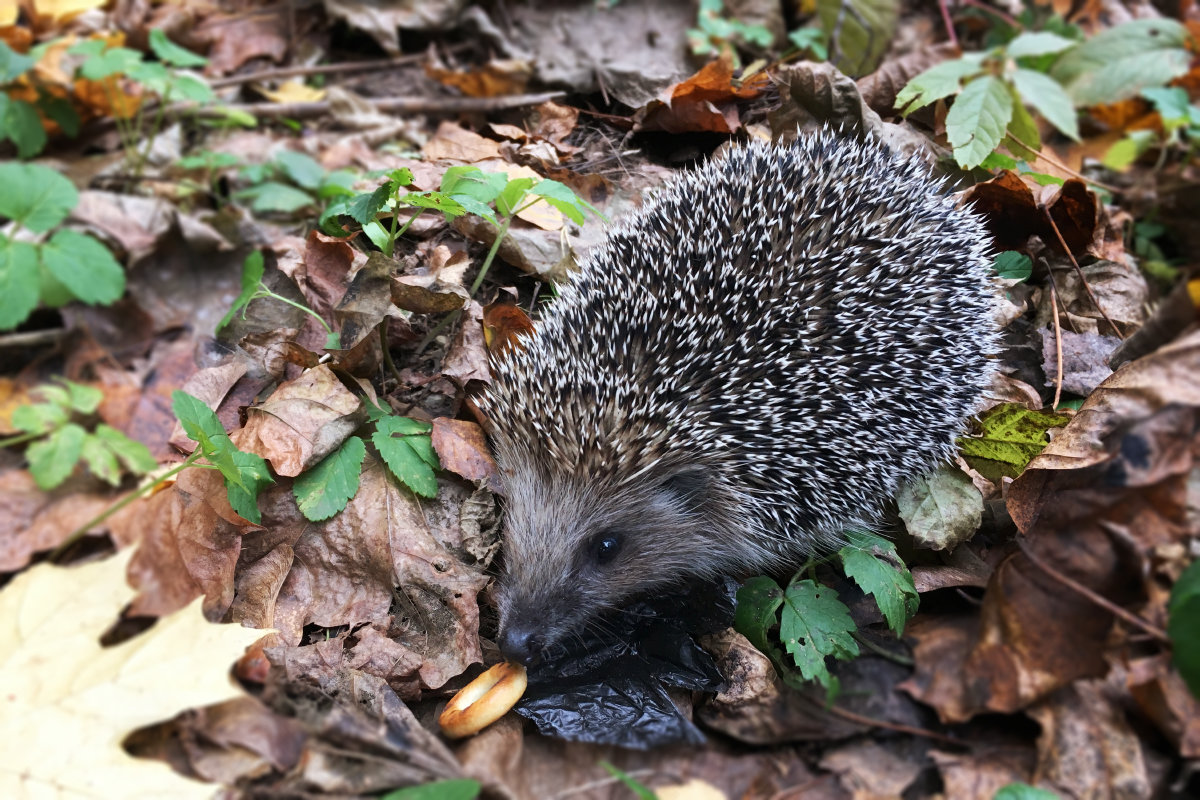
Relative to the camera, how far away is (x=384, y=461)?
3.40 meters

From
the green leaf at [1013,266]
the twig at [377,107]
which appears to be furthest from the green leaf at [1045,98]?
the twig at [377,107]

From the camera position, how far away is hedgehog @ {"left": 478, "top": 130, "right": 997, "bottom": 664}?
11.1 ft

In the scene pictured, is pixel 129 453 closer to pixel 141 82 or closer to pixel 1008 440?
pixel 1008 440

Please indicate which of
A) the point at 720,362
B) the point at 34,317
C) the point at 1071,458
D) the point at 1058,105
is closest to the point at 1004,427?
the point at 1071,458

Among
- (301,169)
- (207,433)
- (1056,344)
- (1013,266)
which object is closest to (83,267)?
(301,169)

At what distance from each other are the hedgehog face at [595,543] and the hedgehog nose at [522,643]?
0.19ft

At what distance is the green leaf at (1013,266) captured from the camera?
4.23m

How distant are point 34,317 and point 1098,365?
645cm

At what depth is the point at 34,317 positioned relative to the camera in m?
5.46

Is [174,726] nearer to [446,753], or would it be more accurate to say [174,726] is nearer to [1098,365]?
[446,753]

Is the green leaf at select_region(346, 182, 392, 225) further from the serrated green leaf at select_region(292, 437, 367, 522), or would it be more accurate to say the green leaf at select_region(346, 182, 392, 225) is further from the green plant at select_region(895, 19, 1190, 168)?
the green plant at select_region(895, 19, 1190, 168)

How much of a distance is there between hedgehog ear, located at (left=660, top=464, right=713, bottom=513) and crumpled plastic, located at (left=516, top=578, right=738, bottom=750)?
393 mm

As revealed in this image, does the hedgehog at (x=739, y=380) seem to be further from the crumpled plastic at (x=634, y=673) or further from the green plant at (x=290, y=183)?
the green plant at (x=290, y=183)

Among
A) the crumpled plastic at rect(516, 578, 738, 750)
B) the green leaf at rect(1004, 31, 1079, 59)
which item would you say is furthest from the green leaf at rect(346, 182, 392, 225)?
the green leaf at rect(1004, 31, 1079, 59)
